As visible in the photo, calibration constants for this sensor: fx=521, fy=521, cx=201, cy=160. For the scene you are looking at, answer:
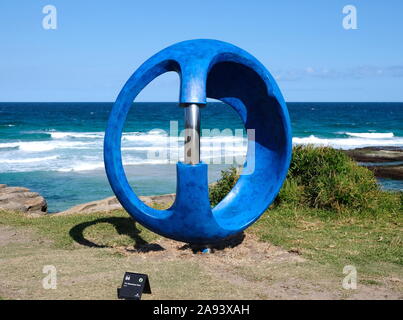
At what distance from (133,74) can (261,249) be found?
3.67 m

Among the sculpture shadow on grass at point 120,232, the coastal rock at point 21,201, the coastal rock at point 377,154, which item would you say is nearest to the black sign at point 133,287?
the sculpture shadow on grass at point 120,232

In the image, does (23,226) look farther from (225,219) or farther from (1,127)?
(1,127)

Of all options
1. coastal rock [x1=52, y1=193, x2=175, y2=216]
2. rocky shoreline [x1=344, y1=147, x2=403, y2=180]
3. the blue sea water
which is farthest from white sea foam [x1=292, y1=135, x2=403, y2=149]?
coastal rock [x1=52, y1=193, x2=175, y2=216]

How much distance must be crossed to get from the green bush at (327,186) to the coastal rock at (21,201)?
223 inches

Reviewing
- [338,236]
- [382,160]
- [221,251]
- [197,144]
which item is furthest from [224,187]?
[382,160]

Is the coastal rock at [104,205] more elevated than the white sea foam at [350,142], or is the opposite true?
the white sea foam at [350,142]

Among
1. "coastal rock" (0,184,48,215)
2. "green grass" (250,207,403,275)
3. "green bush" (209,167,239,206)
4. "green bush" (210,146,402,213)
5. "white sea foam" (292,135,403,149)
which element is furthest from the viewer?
"white sea foam" (292,135,403,149)

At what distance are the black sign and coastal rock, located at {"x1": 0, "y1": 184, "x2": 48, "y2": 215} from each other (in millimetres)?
9102

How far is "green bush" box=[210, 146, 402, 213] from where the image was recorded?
1183 centimetres

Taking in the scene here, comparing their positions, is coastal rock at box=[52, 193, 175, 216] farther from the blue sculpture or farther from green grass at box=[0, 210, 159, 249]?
the blue sculpture

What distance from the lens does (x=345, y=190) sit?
1184 centimetres

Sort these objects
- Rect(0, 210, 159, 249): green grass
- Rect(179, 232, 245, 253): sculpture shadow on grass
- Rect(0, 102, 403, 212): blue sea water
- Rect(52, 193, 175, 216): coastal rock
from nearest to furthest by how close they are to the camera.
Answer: Rect(179, 232, 245, 253): sculpture shadow on grass < Rect(0, 210, 159, 249): green grass < Rect(52, 193, 175, 216): coastal rock < Rect(0, 102, 403, 212): blue sea water

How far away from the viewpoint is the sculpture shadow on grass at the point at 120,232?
360 inches

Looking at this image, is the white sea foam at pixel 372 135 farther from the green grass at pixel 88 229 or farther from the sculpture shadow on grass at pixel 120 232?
the sculpture shadow on grass at pixel 120 232
